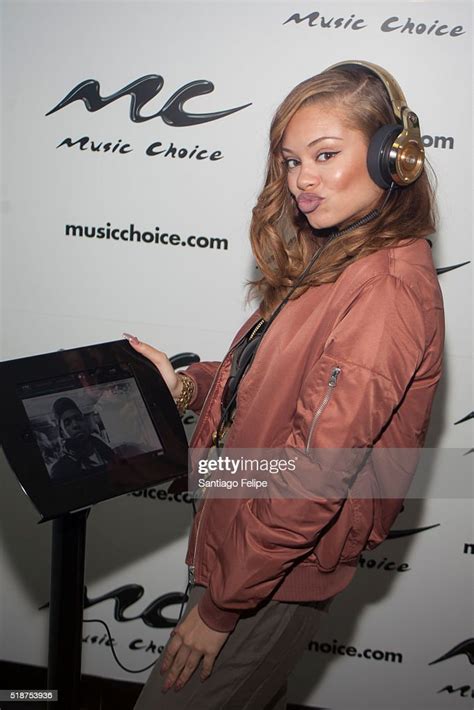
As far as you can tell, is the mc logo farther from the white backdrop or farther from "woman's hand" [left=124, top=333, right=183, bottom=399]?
"woman's hand" [left=124, top=333, right=183, bottom=399]

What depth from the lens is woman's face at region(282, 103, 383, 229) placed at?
116cm

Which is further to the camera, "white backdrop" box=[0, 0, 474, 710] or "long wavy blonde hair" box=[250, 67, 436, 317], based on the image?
"white backdrop" box=[0, 0, 474, 710]

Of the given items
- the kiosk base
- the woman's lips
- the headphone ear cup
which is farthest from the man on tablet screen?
the headphone ear cup

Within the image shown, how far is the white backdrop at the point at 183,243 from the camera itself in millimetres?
1857

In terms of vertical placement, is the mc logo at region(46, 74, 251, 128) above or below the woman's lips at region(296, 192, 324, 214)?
above

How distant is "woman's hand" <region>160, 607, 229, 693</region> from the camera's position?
119 centimetres

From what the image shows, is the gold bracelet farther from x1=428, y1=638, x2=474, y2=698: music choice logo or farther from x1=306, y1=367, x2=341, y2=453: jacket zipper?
x1=428, y1=638, x2=474, y2=698: music choice logo

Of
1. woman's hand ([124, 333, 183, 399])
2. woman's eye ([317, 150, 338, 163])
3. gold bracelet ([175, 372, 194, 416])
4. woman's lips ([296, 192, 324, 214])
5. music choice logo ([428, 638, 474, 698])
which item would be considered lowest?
music choice logo ([428, 638, 474, 698])

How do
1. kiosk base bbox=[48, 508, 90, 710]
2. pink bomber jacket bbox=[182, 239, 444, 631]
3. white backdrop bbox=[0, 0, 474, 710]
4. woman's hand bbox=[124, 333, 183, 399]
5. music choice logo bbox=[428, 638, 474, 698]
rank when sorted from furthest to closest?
music choice logo bbox=[428, 638, 474, 698] → white backdrop bbox=[0, 0, 474, 710] → woman's hand bbox=[124, 333, 183, 399] → kiosk base bbox=[48, 508, 90, 710] → pink bomber jacket bbox=[182, 239, 444, 631]

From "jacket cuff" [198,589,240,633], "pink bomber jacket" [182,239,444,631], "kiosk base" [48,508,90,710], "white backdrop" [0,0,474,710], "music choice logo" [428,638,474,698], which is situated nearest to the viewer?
"pink bomber jacket" [182,239,444,631]

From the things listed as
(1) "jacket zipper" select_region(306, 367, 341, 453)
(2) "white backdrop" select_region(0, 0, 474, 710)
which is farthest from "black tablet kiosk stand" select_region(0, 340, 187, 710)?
(2) "white backdrop" select_region(0, 0, 474, 710)

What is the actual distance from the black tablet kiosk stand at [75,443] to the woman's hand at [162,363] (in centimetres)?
2

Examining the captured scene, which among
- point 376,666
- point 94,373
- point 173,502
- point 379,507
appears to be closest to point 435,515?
point 376,666

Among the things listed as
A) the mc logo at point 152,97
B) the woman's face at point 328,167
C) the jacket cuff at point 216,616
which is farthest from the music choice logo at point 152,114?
the jacket cuff at point 216,616
